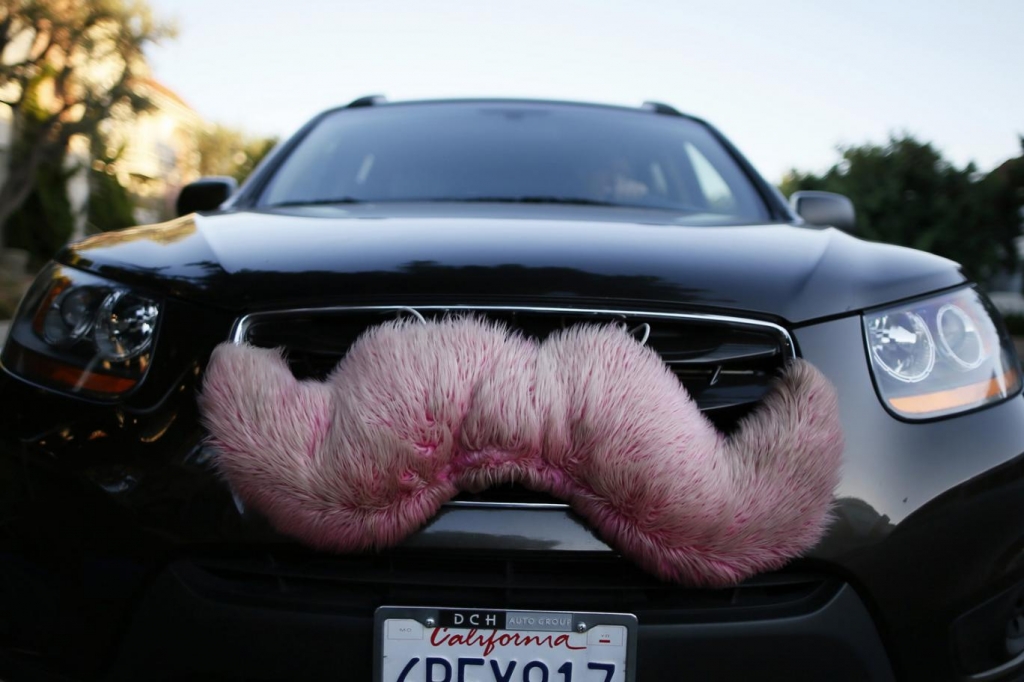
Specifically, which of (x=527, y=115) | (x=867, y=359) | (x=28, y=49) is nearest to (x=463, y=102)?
(x=527, y=115)

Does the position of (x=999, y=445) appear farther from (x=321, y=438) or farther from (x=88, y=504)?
(x=88, y=504)

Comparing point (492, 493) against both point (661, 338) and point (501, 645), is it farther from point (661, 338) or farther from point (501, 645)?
point (661, 338)

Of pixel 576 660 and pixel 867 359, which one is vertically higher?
pixel 867 359

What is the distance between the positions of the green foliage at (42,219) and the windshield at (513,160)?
1401 cm

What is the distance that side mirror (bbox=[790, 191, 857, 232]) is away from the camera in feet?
8.66

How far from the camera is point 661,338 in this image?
4.90ft

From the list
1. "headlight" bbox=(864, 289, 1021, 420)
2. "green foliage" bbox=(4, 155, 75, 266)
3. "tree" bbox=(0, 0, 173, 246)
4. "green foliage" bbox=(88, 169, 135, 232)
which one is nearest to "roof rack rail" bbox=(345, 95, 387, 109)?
"headlight" bbox=(864, 289, 1021, 420)

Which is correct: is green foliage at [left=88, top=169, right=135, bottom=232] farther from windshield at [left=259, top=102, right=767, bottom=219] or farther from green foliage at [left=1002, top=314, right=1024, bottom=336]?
windshield at [left=259, top=102, right=767, bottom=219]

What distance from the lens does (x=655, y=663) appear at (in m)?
1.33

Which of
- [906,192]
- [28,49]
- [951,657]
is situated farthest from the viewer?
[28,49]

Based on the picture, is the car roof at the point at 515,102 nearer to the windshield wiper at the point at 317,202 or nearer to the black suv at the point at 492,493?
the windshield wiper at the point at 317,202

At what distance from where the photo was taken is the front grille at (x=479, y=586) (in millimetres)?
1358

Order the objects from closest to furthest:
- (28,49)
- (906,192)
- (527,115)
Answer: (527,115)
(906,192)
(28,49)

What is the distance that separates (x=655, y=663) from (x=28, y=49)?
52.7 feet
